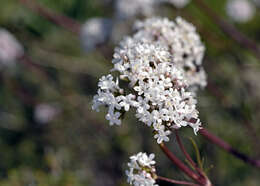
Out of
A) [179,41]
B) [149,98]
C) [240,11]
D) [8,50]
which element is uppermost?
[8,50]

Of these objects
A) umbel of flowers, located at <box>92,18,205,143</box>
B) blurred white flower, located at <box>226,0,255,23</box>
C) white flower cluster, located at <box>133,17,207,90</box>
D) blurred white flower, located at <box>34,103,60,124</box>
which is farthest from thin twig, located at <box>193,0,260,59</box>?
blurred white flower, located at <box>34,103,60,124</box>

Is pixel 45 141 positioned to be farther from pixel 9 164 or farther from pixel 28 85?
pixel 28 85

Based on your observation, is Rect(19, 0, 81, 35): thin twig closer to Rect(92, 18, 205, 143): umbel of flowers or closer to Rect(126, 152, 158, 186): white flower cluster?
Rect(92, 18, 205, 143): umbel of flowers

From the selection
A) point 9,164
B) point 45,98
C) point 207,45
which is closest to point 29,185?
point 9,164

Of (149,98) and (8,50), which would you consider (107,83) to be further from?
(8,50)

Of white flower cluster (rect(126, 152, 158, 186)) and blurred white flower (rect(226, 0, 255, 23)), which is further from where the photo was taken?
blurred white flower (rect(226, 0, 255, 23))

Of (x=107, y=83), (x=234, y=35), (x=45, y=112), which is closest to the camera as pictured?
(x=107, y=83)

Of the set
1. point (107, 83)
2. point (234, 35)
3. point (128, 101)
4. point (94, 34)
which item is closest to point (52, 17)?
point (94, 34)
